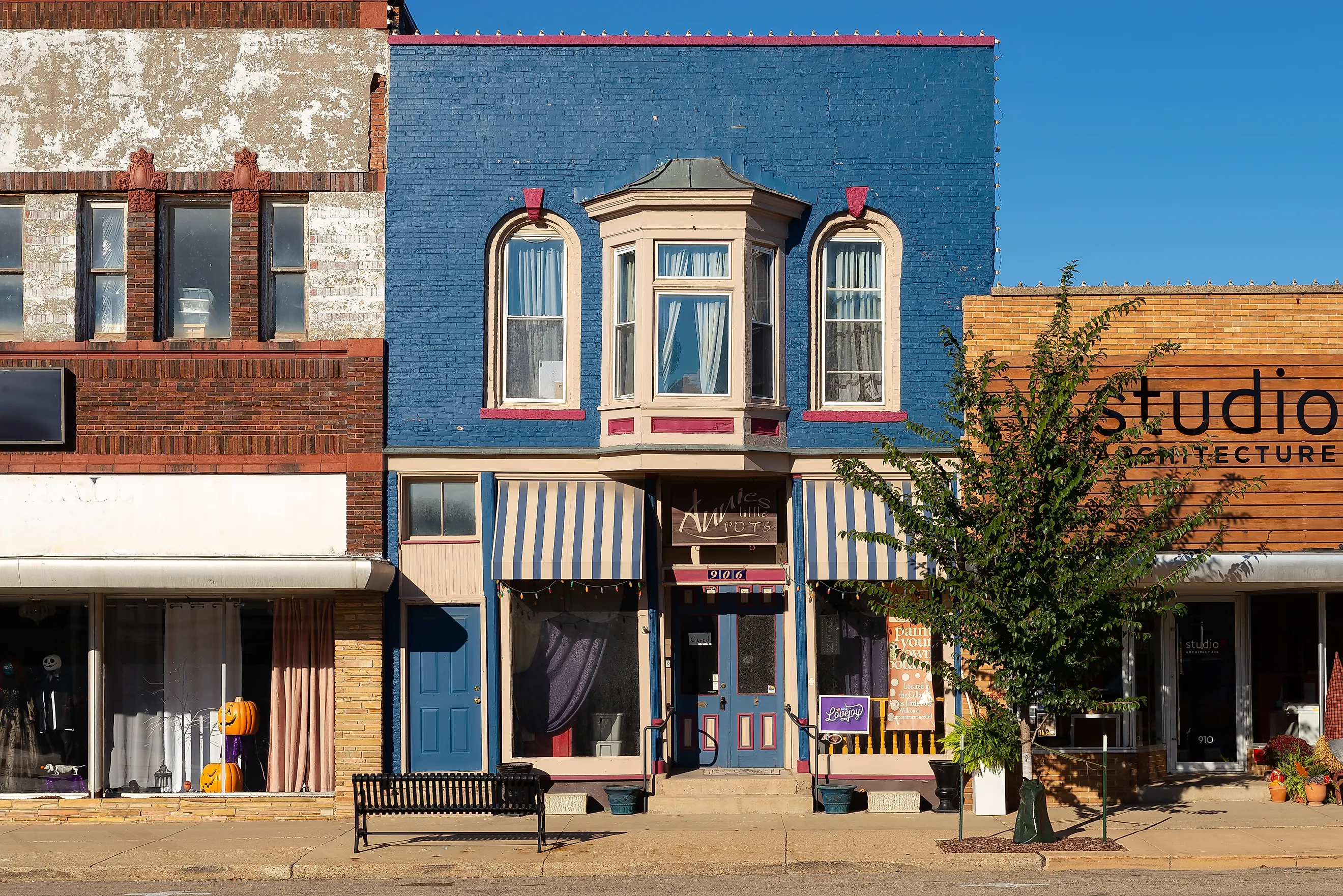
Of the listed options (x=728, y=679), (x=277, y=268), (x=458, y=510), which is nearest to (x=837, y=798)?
(x=728, y=679)

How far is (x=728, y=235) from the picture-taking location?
17547mm

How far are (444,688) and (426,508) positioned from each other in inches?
87.9

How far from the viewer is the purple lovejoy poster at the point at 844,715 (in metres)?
17.7

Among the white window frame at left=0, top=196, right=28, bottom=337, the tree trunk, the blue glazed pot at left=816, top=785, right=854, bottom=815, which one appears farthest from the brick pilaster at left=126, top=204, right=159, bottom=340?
the tree trunk

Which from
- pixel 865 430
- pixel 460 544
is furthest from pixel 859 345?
pixel 460 544

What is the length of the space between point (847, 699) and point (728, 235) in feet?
19.2

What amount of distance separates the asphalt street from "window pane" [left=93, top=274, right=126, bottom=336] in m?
7.11

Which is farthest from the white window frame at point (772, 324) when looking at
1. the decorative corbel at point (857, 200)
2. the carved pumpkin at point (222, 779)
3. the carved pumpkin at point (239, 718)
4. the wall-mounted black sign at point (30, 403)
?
the wall-mounted black sign at point (30, 403)

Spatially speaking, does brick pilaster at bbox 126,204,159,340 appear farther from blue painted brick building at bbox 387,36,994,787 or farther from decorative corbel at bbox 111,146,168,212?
blue painted brick building at bbox 387,36,994,787

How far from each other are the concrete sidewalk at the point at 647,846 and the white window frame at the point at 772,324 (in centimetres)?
514

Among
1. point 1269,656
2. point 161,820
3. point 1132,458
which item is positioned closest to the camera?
point 1132,458

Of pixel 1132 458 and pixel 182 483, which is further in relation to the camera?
pixel 182 483

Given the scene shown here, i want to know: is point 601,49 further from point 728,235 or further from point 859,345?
point 859,345

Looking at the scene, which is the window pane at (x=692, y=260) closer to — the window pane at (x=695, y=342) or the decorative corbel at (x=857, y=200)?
the window pane at (x=695, y=342)
